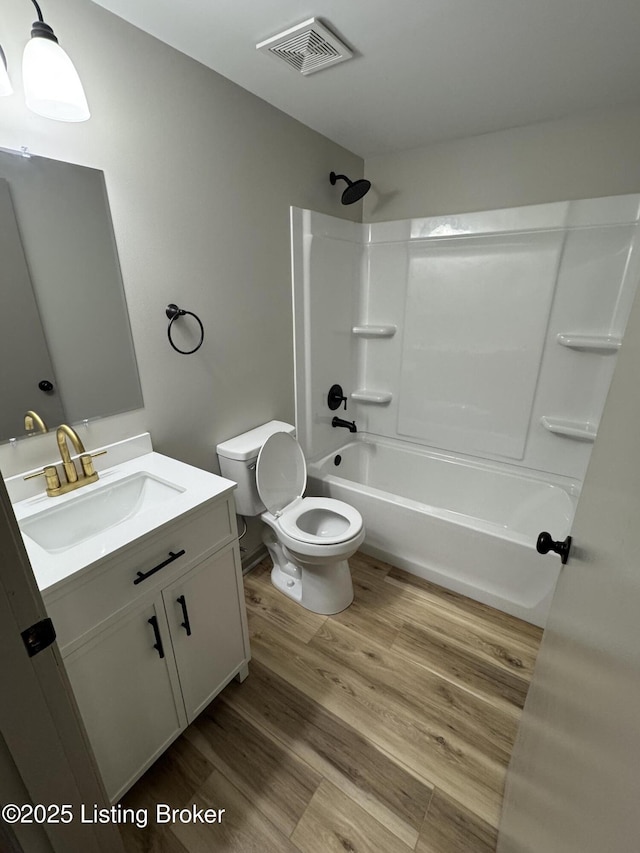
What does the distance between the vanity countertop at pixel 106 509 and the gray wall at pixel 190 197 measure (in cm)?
24

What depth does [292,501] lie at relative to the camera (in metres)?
1.96

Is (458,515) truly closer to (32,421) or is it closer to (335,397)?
(335,397)

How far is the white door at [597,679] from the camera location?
0.38 metres

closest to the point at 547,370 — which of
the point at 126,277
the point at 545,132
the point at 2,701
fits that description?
the point at 545,132

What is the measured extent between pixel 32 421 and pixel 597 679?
1473 mm

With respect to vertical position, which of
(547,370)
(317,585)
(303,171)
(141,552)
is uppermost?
(303,171)

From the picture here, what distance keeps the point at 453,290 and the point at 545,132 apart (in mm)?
826

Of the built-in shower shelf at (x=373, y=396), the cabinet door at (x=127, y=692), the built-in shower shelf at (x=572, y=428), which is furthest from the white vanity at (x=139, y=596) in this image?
the built-in shower shelf at (x=572, y=428)

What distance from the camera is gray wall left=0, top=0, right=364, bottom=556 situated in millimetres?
1163

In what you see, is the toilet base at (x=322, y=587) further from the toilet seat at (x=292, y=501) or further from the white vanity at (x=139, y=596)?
the white vanity at (x=139, y=596)

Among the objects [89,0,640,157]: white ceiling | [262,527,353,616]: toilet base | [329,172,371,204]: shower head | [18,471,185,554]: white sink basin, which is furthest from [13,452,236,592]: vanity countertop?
[329,172,371,204]: shower head

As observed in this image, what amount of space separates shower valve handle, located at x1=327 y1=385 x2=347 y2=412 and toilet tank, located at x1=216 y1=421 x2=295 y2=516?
28.2 inches

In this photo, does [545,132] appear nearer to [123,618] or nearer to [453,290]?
[453,290]

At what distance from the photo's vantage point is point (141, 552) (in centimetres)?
102
